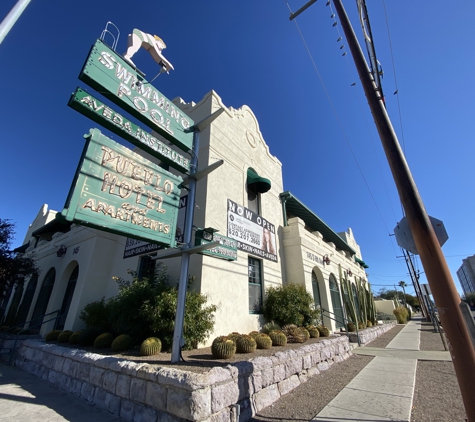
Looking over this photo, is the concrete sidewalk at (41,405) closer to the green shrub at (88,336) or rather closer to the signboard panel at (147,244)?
the green shrub at (88,336)

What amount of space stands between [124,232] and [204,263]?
14.0 ft

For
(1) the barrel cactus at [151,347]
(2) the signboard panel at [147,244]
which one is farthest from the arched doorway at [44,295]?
(1) the barrel cactus at [151,347]

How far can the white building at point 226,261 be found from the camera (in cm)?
933

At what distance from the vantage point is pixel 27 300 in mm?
14492

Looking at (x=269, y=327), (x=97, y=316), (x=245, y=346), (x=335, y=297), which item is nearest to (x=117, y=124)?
(x=245, y=346)

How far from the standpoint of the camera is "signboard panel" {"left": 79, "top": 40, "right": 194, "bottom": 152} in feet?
15.9

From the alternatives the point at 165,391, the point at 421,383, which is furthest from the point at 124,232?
the point at 421,383

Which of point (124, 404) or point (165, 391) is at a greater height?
point (165, 391)

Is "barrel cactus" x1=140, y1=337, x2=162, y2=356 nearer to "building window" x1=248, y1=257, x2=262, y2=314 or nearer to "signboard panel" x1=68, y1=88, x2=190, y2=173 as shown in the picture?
"signboard panel" x1=68, y1=88, x2=190, y2=173

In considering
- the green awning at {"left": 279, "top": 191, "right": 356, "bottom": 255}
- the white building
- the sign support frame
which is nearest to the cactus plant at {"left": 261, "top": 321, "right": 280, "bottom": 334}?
the white building

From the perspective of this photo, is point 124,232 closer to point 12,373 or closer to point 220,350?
point 220,350

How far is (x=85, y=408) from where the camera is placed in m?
4.81

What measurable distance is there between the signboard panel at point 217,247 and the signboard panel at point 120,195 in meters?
0.63

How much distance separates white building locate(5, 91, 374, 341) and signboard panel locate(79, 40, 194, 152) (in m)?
3.68
